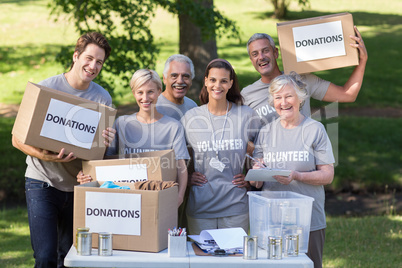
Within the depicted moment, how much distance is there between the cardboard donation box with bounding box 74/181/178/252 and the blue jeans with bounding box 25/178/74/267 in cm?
65

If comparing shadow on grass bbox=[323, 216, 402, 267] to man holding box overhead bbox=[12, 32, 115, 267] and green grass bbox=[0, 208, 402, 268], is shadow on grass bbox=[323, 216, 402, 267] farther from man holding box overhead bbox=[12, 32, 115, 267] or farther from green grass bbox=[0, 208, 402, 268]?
man holding box overhead bbox=[12, 32, 115, 267]

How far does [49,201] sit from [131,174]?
65 cm

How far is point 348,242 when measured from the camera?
565 centimetres

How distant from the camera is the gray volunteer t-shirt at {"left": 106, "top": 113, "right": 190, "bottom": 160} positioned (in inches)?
128

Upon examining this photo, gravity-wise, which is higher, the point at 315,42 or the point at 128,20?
the point at 128,20

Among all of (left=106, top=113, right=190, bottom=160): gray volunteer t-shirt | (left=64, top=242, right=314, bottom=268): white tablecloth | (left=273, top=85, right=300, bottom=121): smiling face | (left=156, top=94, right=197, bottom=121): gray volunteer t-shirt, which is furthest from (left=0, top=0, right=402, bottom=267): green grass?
(left=64, top=242, right=314, bottom=268): white tablecloth

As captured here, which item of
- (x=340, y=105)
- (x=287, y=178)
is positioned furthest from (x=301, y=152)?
(x=340, y=105)

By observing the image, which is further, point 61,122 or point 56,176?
point 56,176

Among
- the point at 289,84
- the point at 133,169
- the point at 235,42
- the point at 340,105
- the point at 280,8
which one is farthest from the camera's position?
the point at 280,8

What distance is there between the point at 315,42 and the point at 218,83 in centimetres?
71

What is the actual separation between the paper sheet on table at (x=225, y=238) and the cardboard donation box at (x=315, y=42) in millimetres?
1195

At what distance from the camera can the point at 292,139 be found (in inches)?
121

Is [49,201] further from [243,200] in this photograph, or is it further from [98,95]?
[243,200]

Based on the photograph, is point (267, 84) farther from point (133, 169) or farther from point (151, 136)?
point (133, 169)
